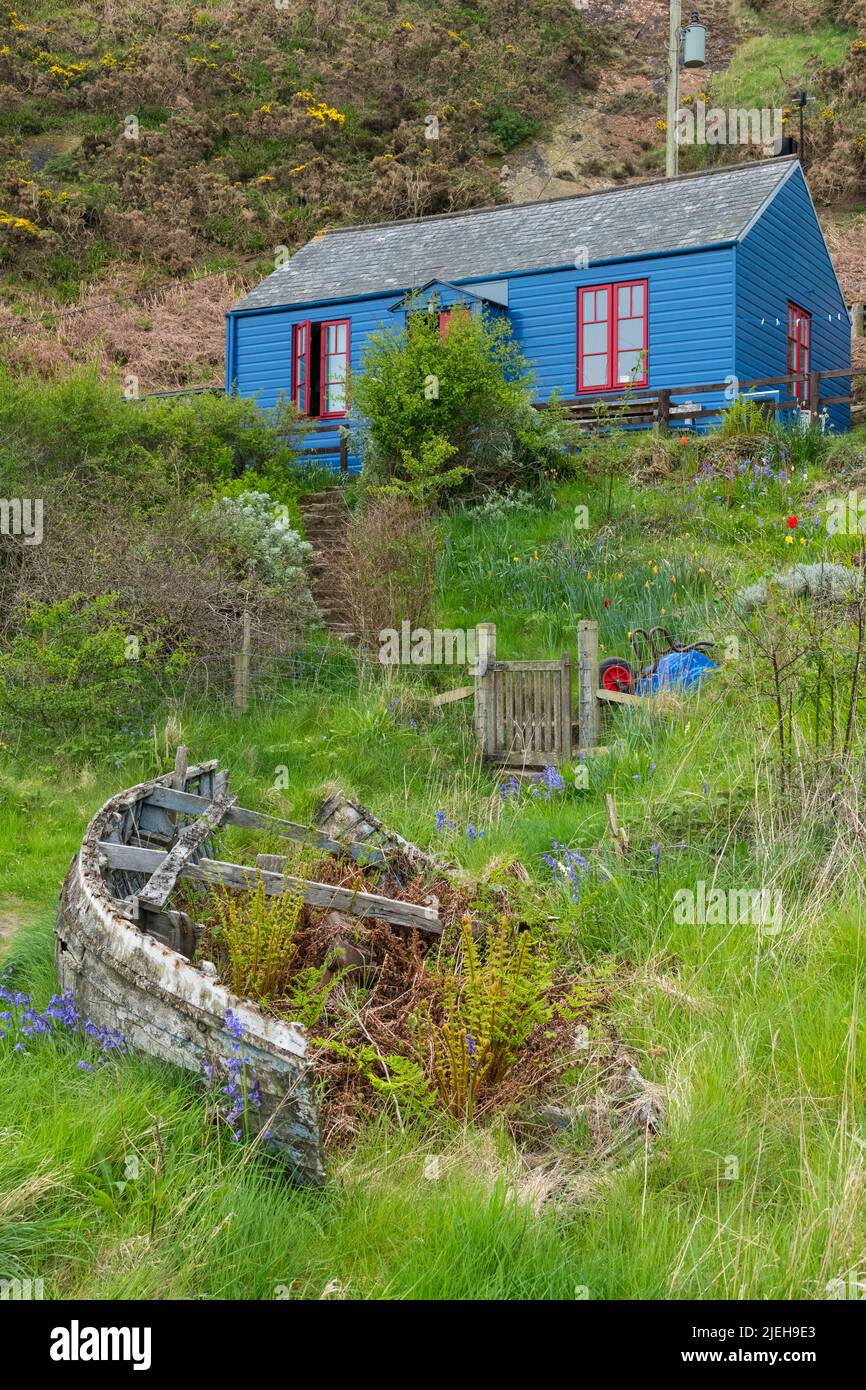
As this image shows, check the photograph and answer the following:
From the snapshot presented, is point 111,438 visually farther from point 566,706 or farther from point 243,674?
point 566,706

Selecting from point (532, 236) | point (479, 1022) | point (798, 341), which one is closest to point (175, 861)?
point (479, 1022)

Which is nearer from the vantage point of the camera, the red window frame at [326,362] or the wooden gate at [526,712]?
the wooden gate at [526,712]

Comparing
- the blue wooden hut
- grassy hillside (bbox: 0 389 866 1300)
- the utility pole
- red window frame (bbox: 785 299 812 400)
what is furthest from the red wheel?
the utility pole

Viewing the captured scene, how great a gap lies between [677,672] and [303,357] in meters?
15.4

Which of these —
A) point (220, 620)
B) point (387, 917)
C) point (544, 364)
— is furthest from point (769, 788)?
point (544, 364)

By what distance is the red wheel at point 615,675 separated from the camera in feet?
35.3

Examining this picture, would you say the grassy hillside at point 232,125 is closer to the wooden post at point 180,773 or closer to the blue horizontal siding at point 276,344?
the blue horizontal siding at point 276,344

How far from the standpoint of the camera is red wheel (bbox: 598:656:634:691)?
10758 millimetres

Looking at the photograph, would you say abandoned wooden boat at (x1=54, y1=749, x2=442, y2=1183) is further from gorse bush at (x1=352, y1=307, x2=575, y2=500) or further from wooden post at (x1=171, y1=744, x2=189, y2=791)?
gorse bush at (x1=352, y1=307, x2=575, y2=500)

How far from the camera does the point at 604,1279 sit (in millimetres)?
3623

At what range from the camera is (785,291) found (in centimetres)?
2186

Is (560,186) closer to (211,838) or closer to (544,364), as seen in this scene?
(544,364)

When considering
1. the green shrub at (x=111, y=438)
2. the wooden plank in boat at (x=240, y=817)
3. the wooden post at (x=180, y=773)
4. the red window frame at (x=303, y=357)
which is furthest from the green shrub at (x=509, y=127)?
the wooden plank in boat at (x=240, y=817)

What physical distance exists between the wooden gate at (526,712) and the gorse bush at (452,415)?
663 centimetres
